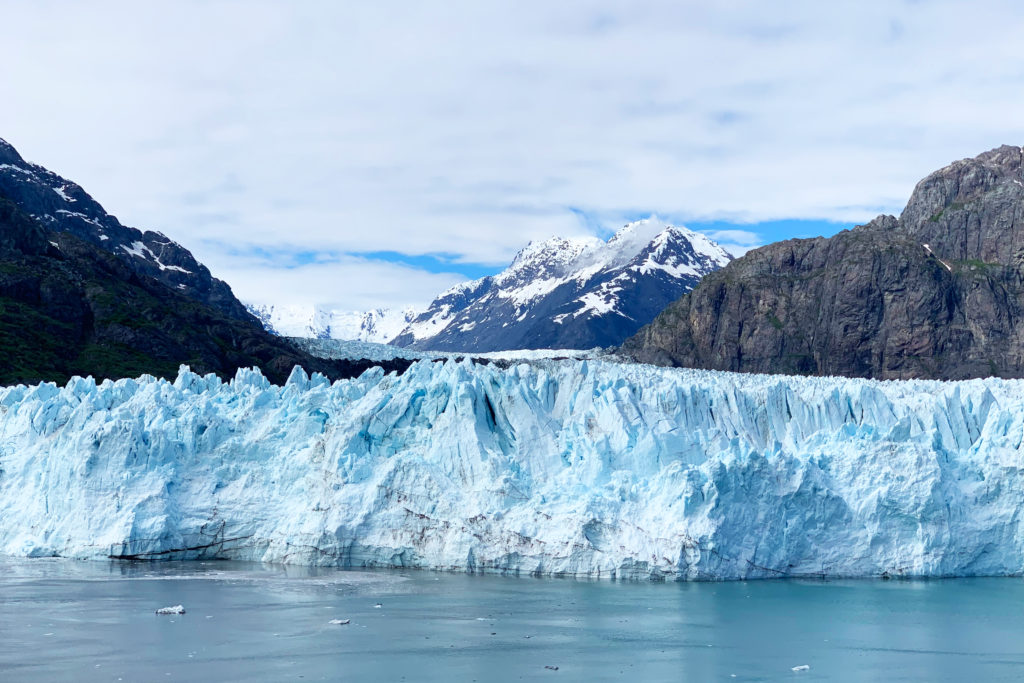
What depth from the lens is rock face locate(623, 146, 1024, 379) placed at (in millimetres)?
115500

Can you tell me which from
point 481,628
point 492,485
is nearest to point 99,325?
point 492,485

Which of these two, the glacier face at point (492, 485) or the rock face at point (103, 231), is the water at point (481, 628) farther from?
the rock face at point (103, 231)

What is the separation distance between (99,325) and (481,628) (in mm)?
66585

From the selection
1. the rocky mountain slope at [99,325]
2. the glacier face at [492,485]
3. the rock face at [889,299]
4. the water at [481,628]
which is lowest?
the water at [481,628]

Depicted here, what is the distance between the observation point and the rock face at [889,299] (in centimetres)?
11550

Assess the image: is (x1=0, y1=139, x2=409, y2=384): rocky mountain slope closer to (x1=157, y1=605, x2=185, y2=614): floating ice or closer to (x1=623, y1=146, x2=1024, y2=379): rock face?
(x1=157, y1=605, x2=185, y2=614): floating ice

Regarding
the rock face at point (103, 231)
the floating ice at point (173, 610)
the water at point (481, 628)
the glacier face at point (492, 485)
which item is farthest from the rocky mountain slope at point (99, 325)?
the floating ice at point (173, 610)

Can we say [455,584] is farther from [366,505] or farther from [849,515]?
[849,515]

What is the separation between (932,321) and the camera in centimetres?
11631

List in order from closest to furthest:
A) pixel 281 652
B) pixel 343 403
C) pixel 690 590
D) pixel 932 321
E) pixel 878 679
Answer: pixel 878 679, pixel 281 652, pixel 690 590, pixel 343 403, pixel 932 321

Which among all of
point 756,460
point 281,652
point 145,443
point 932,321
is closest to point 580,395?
point 756,460

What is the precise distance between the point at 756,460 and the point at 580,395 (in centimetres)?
683

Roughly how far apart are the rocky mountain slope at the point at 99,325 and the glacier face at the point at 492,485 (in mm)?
37332

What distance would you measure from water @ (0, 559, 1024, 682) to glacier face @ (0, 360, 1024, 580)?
821 mm
